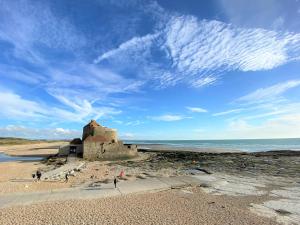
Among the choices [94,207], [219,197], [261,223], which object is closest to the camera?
[261,223]

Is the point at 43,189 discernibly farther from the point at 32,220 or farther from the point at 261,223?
the point at 261,223

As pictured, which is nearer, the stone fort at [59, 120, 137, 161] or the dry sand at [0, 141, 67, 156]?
the stone fort at [59, 120, 137, 161]

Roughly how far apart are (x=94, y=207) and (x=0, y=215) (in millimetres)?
4251

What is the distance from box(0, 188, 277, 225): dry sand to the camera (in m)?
11.2

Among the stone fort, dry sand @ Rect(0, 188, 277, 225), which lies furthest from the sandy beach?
the stone fort

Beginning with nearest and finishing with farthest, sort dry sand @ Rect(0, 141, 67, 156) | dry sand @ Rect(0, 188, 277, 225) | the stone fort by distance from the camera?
dry sand @ Rect(0, 188, 277, 225)
the stone fort
dry sand @ Rect(0, 141, 67, 156)

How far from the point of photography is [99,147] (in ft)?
120

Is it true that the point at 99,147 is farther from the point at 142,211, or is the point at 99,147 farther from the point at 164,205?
the point at 142,211

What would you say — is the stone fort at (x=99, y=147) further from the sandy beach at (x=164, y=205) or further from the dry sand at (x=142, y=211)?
the dry sand at (x=142, y=211)

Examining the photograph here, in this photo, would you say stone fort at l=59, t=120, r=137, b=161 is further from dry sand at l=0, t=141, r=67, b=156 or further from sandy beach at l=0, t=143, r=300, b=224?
sandy beach at l=0, t=143, r=300, b=224

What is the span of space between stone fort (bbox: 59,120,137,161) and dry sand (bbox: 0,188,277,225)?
72.7 feet

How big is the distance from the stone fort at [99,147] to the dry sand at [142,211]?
2217 centimetres

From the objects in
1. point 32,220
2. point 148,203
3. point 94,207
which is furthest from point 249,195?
point 32,220

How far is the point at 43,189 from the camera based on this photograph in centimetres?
1706
